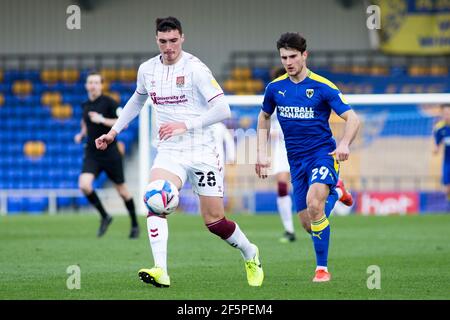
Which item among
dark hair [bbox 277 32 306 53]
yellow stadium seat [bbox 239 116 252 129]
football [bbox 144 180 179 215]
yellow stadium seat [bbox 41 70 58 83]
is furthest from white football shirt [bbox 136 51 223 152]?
yellow stadium seat [bbox 41 70 58 83]

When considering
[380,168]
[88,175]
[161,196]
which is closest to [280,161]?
[88,175]

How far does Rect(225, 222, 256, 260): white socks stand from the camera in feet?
29.7

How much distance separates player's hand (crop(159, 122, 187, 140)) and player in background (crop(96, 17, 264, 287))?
9cm

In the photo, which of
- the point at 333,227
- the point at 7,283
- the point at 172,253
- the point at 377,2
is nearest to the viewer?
the point at 7,283

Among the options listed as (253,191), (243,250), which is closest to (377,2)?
(253,191)

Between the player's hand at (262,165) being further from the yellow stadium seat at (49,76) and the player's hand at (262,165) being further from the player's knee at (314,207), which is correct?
the yellow stadium seat at (49,76)

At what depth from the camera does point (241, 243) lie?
9102 millimetres

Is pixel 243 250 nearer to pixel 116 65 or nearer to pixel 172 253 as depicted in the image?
pixel 172 253

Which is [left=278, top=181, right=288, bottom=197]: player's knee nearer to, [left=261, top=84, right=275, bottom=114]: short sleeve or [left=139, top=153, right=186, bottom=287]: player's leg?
[left=261, top=84, right=275, bottom=114]: short sleeve

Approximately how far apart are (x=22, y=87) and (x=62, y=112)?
1.64m

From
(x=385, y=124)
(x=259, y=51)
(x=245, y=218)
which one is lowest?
(x=245, y=218)

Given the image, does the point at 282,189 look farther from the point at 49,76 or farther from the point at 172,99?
the point at 49,76

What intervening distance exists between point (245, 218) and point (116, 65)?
1011 centimetres
